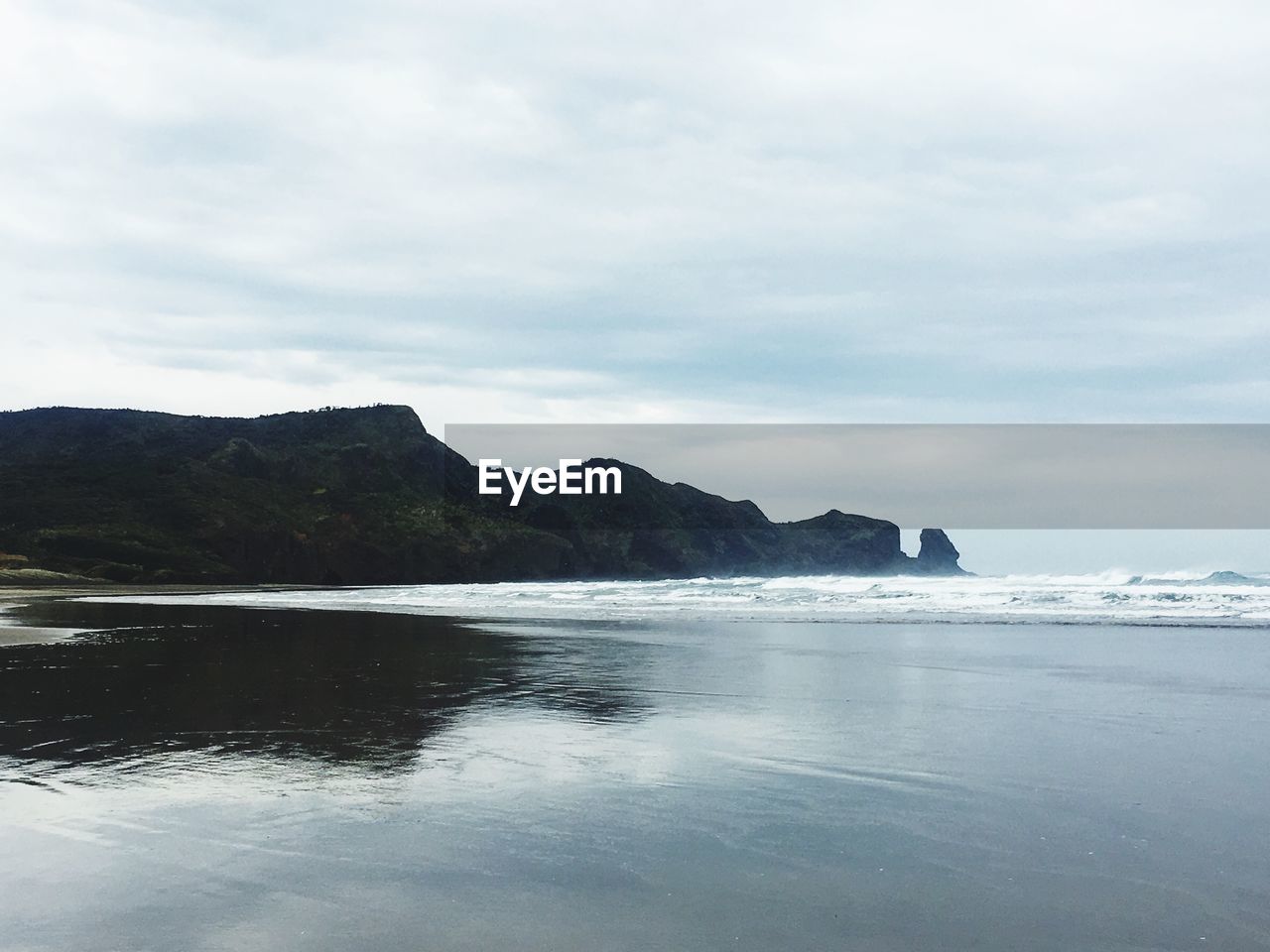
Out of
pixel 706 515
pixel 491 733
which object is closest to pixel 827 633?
pixel 491 733

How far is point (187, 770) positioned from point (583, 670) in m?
7.84

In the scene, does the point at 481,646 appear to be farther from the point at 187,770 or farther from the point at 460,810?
the point at 460,810

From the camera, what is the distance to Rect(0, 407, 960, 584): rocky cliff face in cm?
8950

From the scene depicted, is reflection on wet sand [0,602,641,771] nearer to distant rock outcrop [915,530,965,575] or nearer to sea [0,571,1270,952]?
sea [0,571,1270,952]

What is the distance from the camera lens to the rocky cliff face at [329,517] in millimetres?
89500

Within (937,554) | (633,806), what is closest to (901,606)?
(633,806)

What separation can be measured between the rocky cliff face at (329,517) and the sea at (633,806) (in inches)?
3021

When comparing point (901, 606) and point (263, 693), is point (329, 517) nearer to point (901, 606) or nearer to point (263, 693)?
point (901, 606)

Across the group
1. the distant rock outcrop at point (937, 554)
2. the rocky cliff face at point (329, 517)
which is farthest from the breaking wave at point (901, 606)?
the distant rock outcrop at point (937, 554)

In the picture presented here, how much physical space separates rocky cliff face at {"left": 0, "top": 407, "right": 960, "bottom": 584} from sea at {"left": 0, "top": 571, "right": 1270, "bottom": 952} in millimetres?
76729

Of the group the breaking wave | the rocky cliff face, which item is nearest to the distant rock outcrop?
the rocky cliff face

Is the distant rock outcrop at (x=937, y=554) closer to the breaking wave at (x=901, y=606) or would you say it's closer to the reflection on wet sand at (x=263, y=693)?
the breaking wave at (x=901, y=606)

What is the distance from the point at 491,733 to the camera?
887 cm

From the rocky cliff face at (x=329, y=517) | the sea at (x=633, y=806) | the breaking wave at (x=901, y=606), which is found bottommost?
the breaking wave at (x=901, y=606)
